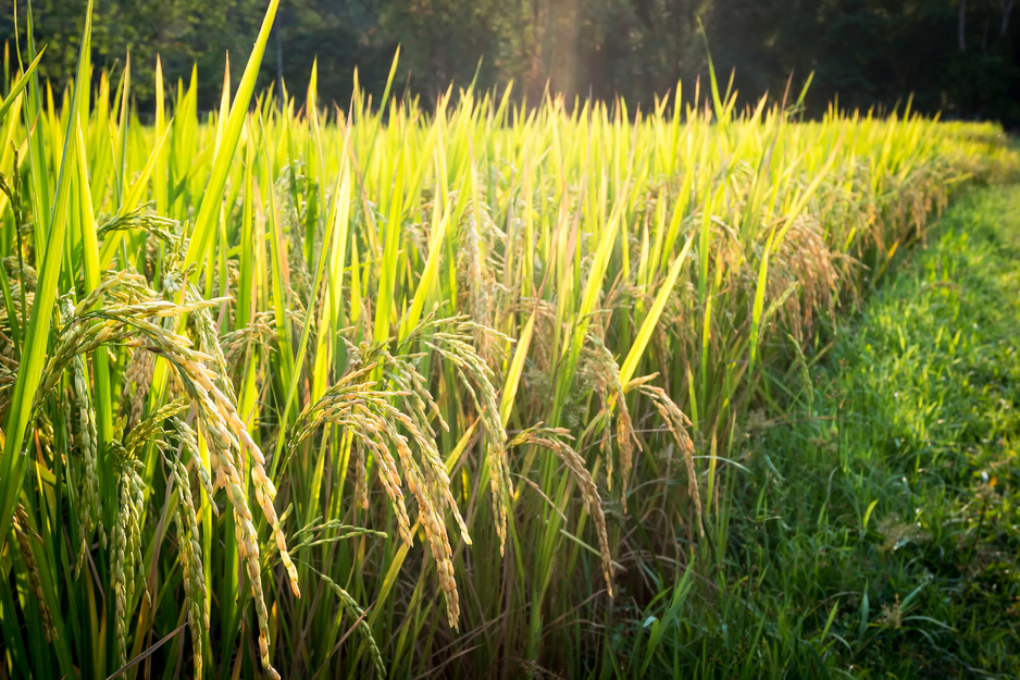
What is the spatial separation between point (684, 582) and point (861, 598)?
0.71 meters

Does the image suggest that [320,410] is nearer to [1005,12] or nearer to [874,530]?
[874,530]

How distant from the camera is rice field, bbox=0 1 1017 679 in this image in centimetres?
64

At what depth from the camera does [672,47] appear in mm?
31750

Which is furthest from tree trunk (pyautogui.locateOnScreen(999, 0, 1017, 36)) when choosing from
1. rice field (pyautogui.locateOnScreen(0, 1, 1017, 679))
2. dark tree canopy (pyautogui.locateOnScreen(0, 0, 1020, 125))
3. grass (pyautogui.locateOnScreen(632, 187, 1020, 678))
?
rice field (pyautogui.locateOnScreen(0, 1, 1017, 679))

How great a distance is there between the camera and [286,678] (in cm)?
108

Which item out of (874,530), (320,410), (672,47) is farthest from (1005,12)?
(320,410)

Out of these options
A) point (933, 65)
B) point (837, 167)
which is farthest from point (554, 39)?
point (837, 167)

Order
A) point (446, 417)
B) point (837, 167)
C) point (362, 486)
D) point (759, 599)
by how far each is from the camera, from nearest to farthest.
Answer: point (362, 486)
point (446, 417)
point (759, 599)
point (837, 167)

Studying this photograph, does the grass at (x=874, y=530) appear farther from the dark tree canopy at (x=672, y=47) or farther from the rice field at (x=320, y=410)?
the dark tree canopy at (x=672, y=47)

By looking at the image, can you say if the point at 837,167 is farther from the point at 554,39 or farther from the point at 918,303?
the point at 554,39

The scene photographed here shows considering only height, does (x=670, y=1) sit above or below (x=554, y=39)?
above

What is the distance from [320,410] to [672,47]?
34886mm

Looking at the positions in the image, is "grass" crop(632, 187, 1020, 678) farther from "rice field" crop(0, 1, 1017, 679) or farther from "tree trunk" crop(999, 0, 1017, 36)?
"tree trunk" crop(999, 0, 1017, 36)

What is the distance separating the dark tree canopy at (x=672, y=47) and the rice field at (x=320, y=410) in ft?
94.9
